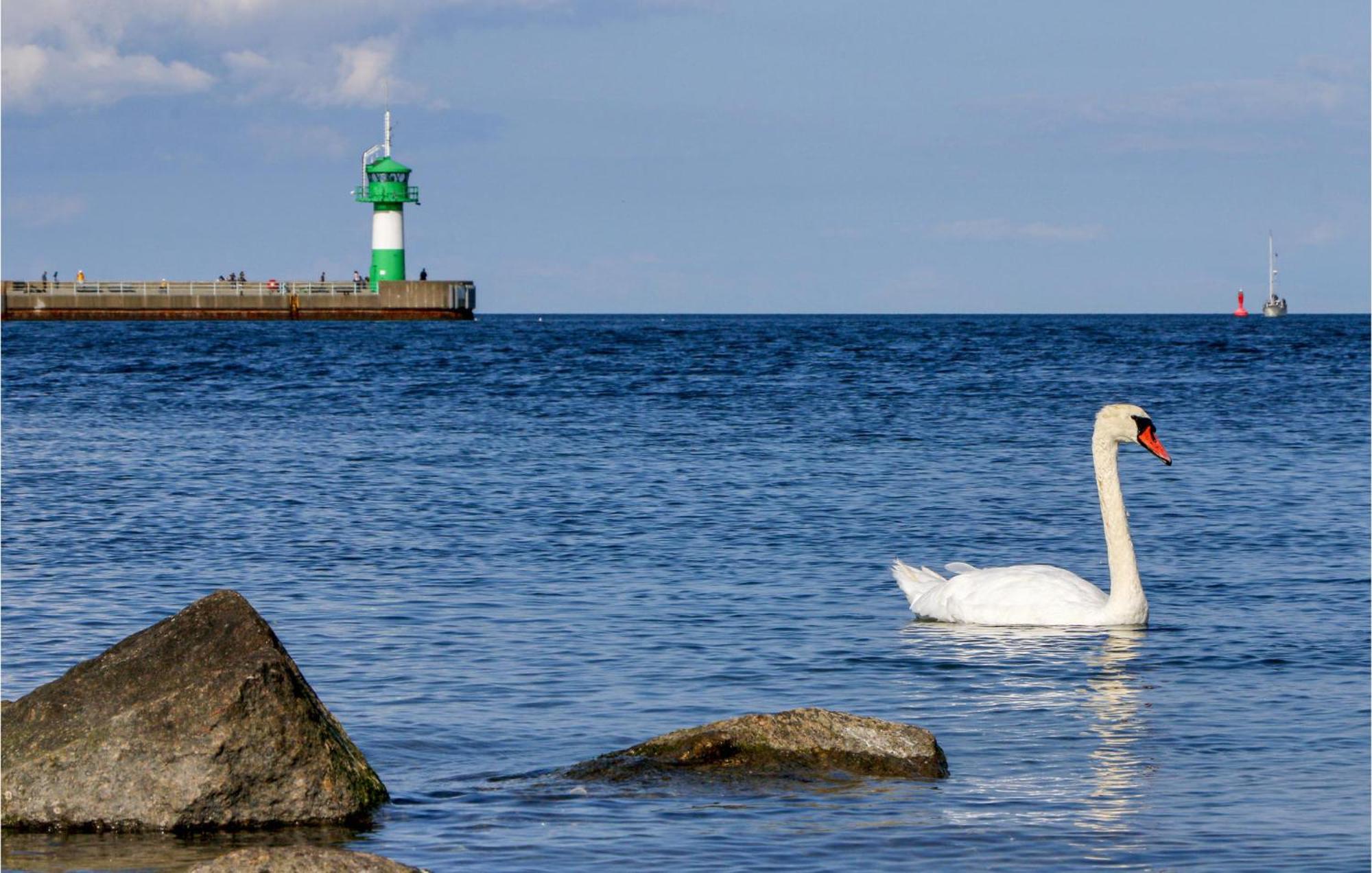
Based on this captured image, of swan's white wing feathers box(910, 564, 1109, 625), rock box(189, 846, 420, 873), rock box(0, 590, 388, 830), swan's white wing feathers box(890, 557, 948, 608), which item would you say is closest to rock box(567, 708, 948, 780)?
rock box(0, 590, 388, 830)

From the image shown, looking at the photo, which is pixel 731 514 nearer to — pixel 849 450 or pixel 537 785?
pixel 849 450

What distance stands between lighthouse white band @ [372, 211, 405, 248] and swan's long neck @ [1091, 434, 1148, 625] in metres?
79.1

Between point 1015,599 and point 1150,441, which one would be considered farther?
point 1150,441

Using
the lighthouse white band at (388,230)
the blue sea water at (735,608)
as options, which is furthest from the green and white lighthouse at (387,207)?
the blue sea water at (735,608)

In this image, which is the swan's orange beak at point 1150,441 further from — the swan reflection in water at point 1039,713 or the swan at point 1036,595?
the swan reflection in water at point 1039,713

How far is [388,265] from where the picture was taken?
310 feet

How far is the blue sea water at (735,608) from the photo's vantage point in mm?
7758

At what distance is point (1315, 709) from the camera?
10.0 meters

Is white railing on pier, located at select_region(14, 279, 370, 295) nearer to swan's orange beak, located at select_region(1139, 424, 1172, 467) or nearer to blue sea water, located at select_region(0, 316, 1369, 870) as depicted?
blue sea water, located at select_region(0, 316, 1369, 870)

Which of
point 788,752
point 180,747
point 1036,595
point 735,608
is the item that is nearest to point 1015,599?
point 1036,595

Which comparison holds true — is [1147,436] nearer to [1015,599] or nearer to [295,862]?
[1015,599]

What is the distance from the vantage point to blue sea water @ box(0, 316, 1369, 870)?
25.5ft

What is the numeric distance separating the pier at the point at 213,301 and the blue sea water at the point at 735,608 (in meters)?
60.7

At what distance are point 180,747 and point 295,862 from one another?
62.8 inches
